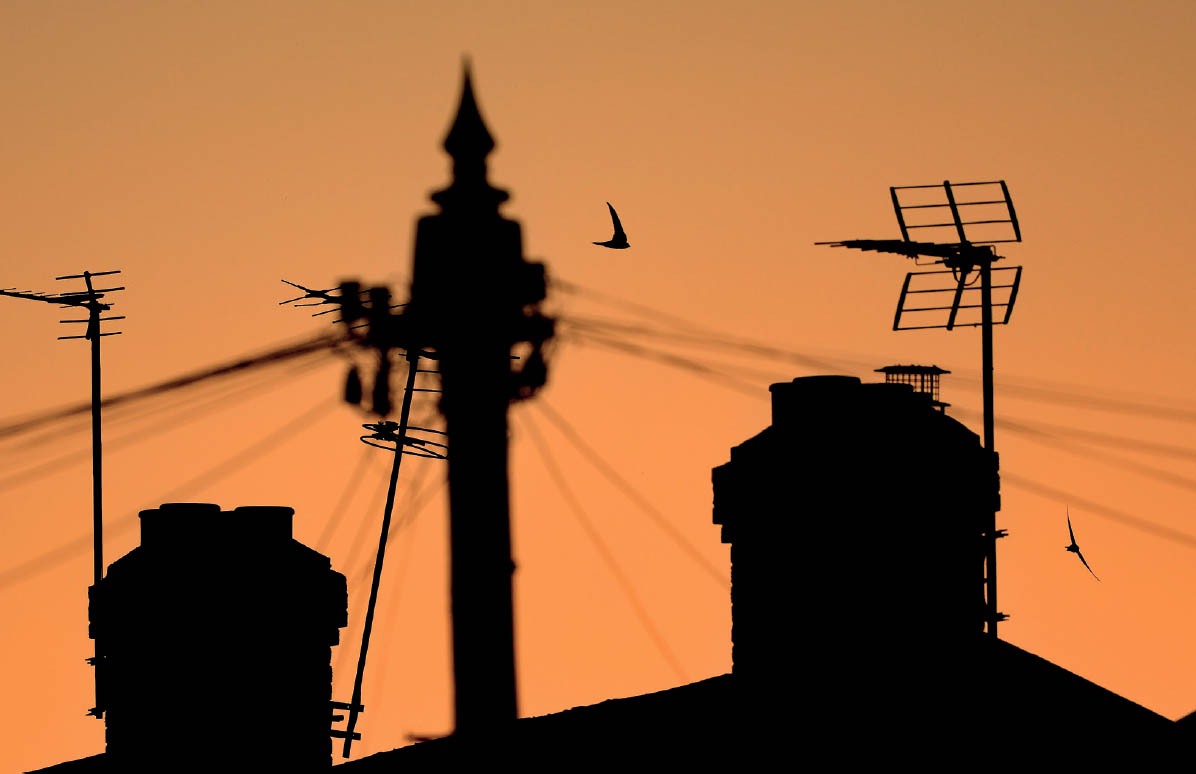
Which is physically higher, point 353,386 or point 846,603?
point 353,386

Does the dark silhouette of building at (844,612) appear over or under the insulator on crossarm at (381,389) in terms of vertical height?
under

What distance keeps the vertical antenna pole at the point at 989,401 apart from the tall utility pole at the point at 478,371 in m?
5.55

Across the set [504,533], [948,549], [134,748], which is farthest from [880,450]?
[134,748]

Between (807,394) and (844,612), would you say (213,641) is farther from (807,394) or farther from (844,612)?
(807,394)

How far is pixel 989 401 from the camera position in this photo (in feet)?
82.0

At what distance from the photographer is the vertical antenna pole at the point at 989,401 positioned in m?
22.4

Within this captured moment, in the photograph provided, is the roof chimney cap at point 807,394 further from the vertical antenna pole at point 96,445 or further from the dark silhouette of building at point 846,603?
the vertical antenna pole at point 96,445

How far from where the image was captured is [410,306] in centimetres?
2000

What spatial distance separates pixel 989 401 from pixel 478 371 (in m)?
8.93

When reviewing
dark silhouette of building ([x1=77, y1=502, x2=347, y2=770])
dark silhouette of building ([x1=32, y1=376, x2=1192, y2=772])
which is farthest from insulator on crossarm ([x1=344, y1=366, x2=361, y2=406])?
dark silhouette of building ([x1=32, y1=376, x2=1192, y2=772])

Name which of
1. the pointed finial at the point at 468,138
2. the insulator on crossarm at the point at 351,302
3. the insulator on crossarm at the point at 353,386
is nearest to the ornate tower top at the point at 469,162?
the pointed finial at the point at 468,138

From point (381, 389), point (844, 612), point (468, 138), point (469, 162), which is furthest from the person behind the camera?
point (381, 389)

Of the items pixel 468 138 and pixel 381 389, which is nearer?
pixel 468 138

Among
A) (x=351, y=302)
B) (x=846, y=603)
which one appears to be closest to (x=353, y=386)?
(x=351, y=302)
